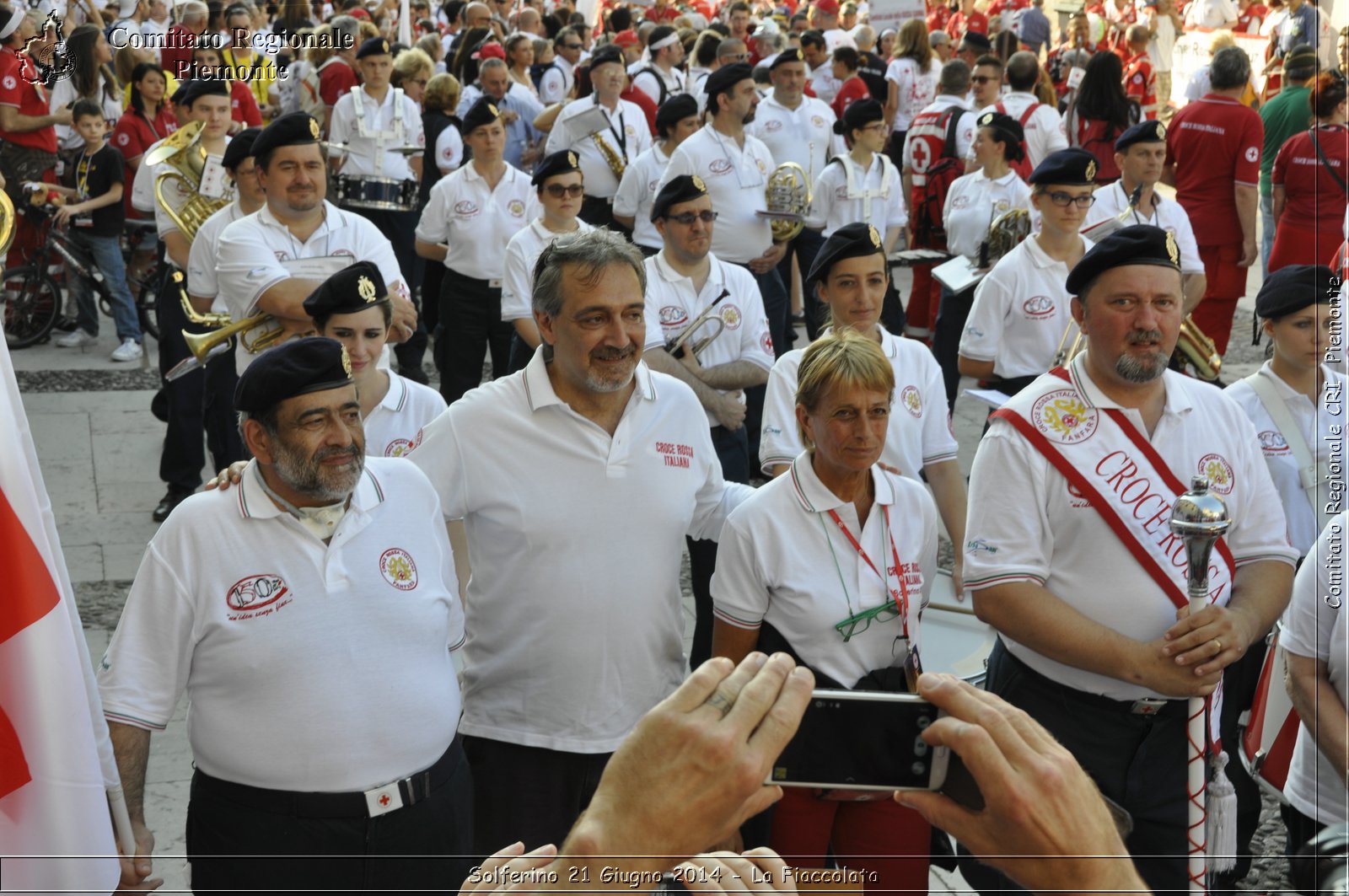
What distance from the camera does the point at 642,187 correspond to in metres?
10.5

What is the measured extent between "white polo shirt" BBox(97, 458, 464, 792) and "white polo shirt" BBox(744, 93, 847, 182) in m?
8.82

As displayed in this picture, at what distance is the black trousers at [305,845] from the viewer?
11.8 ft

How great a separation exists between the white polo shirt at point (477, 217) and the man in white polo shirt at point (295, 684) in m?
5.69

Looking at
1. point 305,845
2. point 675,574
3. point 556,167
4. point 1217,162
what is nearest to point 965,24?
point 1217,162

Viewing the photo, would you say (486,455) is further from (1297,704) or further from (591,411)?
(1297,704)

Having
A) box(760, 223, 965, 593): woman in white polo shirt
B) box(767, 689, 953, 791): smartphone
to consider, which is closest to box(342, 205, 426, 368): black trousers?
box(760, 223, 965, 593): woman in white polo shirt

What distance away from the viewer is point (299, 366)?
13.0 ft

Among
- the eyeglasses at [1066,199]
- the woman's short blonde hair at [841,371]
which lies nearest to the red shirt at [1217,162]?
the eyeglasses at [1066,199]

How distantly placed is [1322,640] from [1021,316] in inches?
137

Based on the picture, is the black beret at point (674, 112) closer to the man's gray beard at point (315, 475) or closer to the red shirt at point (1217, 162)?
the red shirt at point (1217, 162)

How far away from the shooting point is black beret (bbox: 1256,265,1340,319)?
17.7ft

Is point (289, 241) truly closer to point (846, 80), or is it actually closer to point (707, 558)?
point (707, 558)

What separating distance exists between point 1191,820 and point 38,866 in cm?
268

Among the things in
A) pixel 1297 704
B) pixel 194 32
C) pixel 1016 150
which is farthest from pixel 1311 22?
pixel 1297 704
